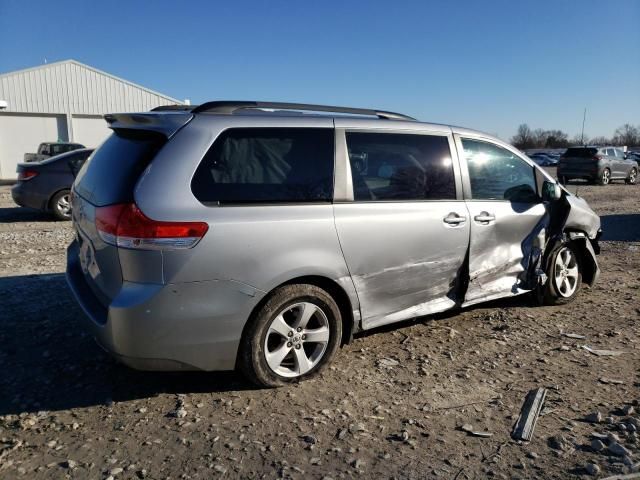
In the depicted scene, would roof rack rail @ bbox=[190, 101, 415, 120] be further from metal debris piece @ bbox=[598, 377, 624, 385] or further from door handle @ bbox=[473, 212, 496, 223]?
metal debris piece @ bbox=[598, 377, 624, 385]

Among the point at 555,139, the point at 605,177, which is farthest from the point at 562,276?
the point at 555,139

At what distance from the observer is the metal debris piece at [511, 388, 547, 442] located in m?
2.97

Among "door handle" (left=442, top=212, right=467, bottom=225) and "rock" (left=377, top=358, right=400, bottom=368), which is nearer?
"rock" (left=377, top=358, right=400, bottom=368)

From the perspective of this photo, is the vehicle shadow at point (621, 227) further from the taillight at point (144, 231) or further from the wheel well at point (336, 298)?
the taillight at point (144, 231)

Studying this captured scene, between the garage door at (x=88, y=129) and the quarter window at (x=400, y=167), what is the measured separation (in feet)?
88.9

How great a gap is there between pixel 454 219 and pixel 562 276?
1.84 metres

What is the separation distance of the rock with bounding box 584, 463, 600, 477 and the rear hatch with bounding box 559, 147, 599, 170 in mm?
22261

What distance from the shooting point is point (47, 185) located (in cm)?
1030

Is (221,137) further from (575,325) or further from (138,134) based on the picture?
(575,325)

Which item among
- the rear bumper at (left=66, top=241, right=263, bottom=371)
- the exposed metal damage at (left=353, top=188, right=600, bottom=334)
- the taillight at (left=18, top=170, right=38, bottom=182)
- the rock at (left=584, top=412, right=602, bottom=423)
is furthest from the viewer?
the taillight at (left=18, top=170, right=38, bottom=182)

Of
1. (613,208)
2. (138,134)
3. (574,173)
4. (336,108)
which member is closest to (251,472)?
(138,134)

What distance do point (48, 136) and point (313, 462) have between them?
1146 inches

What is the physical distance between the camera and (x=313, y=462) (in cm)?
269

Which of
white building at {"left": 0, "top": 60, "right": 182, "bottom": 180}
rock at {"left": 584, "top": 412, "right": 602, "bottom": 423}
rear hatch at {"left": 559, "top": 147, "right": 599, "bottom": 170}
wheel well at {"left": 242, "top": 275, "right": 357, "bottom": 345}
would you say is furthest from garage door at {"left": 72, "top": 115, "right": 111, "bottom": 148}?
rock at {"left": 584, "top": 412, "right": 602, "bottom": 423}
